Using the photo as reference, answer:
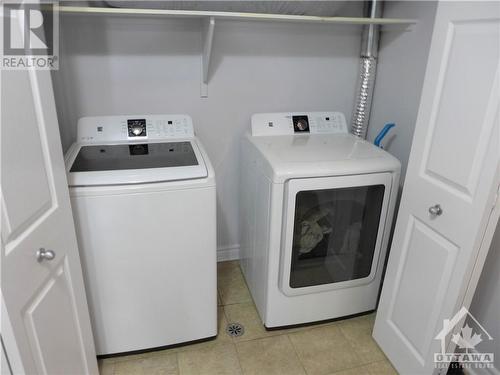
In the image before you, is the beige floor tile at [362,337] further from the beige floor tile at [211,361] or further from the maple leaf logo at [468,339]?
the beige floor tile at [211,361]

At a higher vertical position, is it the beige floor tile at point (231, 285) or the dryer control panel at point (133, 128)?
the dryer control panel at point (133, 128)

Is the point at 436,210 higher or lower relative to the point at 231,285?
higher

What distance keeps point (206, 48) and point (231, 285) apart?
1417 mm

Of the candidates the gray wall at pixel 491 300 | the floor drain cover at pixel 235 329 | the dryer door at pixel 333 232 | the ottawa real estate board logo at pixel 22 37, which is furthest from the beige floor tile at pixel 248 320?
the ottawa real estate board logo at pixel 22 37

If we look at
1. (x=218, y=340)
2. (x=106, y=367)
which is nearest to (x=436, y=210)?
(x=218, y=340)

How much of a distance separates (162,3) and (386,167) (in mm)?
1265

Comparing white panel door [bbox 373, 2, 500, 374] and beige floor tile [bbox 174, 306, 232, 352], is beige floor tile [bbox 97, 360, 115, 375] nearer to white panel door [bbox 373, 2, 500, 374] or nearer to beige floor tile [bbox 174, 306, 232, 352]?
beige floor tile [bbox 174, 306, 232, 352]

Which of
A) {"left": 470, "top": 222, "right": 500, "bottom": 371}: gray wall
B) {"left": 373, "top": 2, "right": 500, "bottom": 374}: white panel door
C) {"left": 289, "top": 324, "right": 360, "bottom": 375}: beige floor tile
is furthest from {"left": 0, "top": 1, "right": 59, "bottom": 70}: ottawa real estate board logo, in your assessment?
{"left": 470, "top": 222, "right": 500, "bottom": 371}: gray wall

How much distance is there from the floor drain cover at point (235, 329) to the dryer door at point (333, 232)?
0.36 m

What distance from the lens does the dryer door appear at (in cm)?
167

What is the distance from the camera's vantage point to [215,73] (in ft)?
6.91

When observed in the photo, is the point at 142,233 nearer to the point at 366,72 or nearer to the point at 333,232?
the point at 333,232

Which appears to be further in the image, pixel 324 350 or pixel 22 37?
pixel 324 350

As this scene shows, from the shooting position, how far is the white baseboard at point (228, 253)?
2533 millimetres
